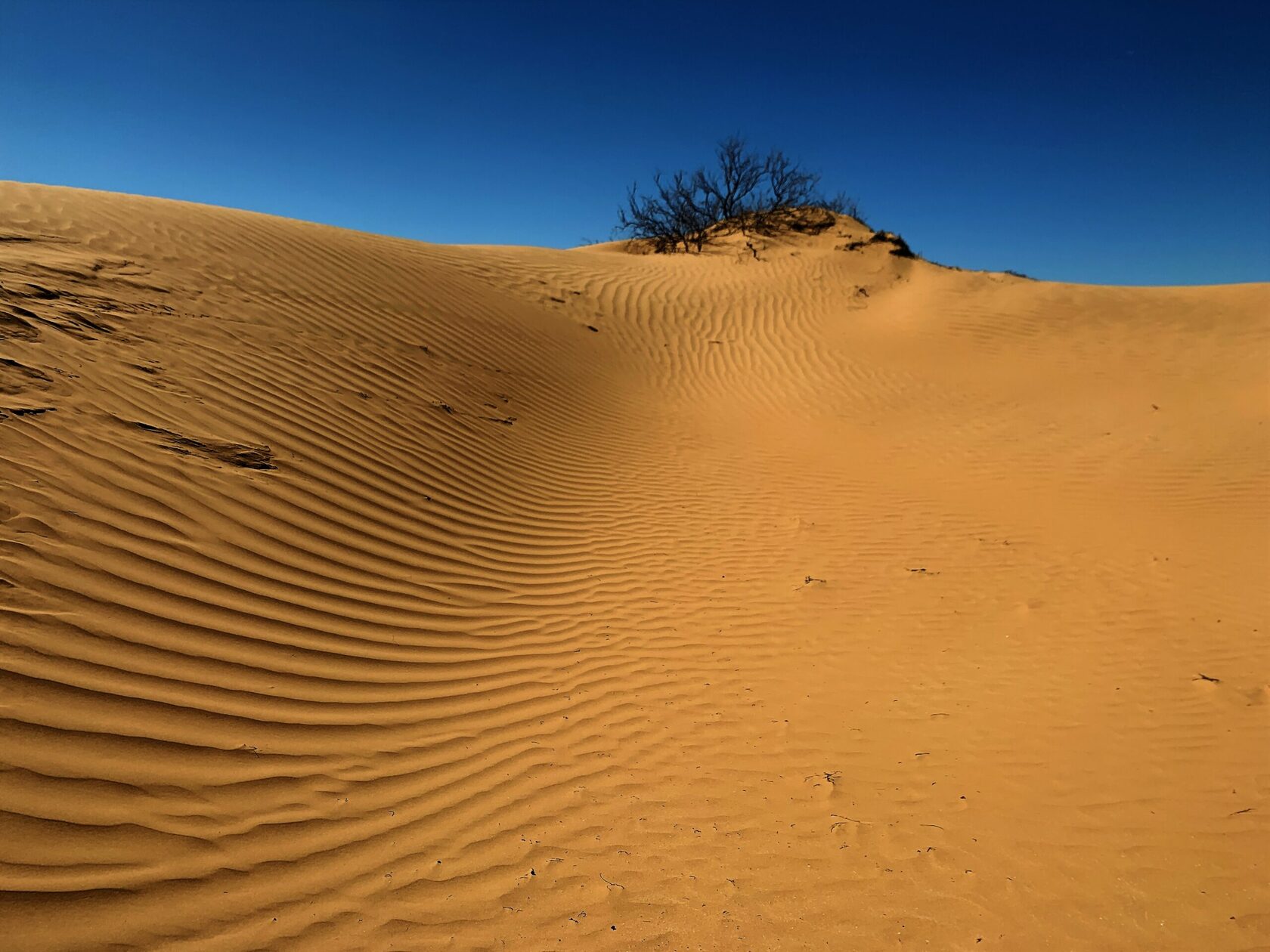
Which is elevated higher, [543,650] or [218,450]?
[218,450]

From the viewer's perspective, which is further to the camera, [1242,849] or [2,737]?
[1242,849]

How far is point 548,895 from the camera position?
2615mm

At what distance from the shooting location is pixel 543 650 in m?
4.41

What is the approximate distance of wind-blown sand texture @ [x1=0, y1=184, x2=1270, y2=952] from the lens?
2.50m

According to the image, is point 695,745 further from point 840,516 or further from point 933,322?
point 933,322

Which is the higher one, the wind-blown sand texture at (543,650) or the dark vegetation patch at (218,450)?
the dark vegetation patch at (218,450)

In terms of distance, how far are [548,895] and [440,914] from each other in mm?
454

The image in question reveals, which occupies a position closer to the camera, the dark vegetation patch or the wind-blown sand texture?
the wind-blown sand texture

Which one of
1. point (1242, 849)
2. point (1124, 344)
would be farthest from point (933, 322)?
point (1242, 849)

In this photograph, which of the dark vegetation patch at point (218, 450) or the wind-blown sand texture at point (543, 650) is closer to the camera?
the wind-blown sand texture at point (543, 650)

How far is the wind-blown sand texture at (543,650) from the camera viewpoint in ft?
8.19

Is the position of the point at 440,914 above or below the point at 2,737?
below

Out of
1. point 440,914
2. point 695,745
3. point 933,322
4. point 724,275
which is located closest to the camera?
point 440,914

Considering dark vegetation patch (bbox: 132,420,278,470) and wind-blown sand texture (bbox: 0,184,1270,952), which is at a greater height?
dark vegetation patch (bbox: 132,420,278,470)
